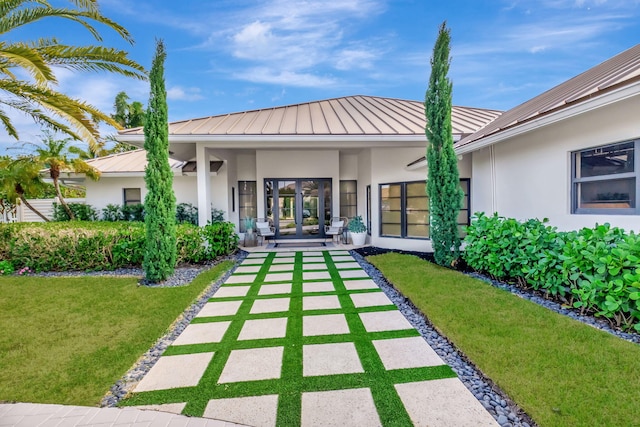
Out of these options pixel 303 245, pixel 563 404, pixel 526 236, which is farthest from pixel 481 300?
pixel 303 245

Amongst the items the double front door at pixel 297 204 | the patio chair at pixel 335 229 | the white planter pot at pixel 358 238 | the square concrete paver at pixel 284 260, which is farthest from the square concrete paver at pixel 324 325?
the double front door at pixel 297 204

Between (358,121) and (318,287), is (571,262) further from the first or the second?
(358,121)

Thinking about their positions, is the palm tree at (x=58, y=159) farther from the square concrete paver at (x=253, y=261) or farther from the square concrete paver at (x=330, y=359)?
the square concrete paver at (x=330, y=359)

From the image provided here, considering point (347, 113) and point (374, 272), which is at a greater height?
point (347, 113)

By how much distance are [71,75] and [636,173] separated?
10.6 metres

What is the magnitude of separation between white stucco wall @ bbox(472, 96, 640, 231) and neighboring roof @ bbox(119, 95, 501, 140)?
2.01m

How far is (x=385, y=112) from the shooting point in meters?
11.6

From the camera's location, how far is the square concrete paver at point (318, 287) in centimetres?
599

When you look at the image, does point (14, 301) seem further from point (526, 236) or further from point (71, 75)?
point (526, 236)

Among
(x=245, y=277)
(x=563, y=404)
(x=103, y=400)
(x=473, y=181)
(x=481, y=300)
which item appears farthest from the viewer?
(x=473, y=181)

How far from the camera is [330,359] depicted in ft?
11.1

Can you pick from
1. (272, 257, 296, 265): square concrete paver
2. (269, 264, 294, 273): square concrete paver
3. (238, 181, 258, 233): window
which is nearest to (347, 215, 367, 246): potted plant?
(272, 257, 296, 265): square concrete paver

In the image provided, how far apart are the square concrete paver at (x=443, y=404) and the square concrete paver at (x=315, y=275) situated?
13.6 ft

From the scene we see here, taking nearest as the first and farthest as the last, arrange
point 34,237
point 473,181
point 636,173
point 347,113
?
point 636,173, point 34,237, point 473,181, point 347,113
